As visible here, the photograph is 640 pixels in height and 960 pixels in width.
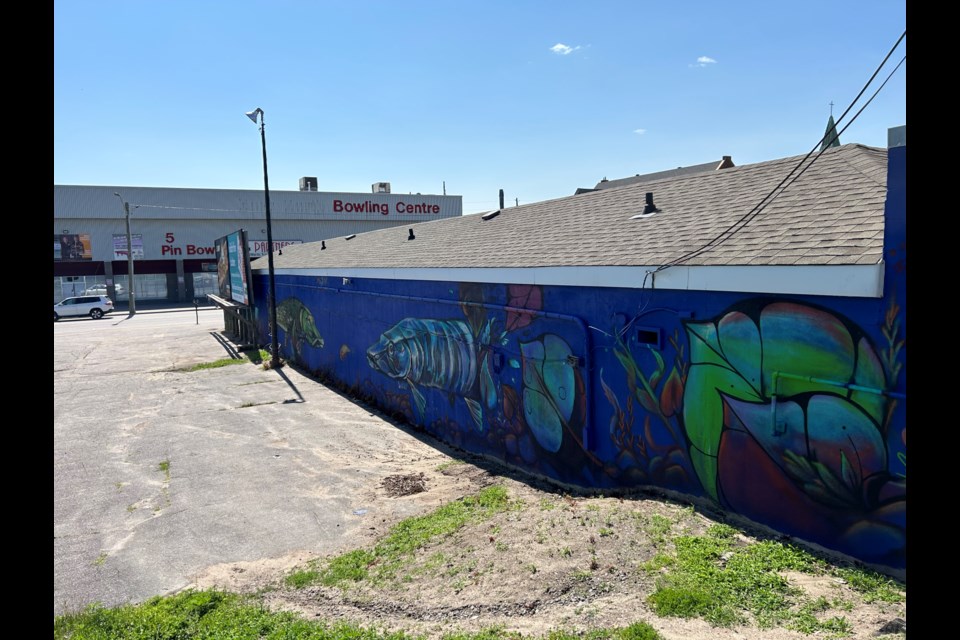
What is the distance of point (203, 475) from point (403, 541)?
16.9 feet

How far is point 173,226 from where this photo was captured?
5138 cm

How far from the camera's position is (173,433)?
1385 cm

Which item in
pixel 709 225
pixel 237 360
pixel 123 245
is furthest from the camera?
pixel 123 245

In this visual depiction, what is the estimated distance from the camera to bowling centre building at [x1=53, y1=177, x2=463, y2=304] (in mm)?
48438

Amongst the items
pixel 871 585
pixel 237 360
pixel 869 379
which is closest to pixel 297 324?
pixel 237 360

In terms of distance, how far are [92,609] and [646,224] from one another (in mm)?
8425

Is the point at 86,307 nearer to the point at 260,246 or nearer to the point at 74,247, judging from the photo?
the point at 74,247

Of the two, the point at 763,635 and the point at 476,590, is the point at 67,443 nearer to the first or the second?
the point at 476,590

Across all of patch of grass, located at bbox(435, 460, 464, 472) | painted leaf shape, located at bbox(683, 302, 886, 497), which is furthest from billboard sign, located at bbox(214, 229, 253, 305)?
painted leaf shape, located at bbox(683, 302, 886, 497)

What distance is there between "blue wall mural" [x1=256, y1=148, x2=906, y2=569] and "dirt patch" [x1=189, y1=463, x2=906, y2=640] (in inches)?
27.3

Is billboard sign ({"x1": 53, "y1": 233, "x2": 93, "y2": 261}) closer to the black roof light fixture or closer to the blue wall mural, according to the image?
the blue wall mural

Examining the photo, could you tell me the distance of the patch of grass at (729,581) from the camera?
4.60m

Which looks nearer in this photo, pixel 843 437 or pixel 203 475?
pixel 843 437

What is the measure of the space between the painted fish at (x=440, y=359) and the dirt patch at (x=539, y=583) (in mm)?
4051
